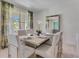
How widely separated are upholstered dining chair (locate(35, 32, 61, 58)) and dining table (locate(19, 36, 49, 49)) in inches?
2.7

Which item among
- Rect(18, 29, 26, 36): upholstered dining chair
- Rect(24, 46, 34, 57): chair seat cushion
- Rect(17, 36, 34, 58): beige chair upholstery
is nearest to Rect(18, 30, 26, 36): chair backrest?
Rect(18, 29, 26, 36): upholstered dining chair

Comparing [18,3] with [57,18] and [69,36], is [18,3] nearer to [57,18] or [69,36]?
[57,18]

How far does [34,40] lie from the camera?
162 centimetres

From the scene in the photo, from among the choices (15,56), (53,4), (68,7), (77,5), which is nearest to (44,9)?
(53,4)

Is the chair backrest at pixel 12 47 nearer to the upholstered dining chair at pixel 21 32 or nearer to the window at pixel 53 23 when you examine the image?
the upholstered dining chair at pixel 21 32

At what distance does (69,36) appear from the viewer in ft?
4.86

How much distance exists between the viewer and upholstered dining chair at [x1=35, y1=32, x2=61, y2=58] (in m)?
1.53

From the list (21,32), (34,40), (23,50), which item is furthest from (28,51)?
(21,32)

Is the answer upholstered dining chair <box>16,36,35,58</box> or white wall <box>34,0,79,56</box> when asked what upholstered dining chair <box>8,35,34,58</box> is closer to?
upholstered dining chair <box>16,36,35,58</box>

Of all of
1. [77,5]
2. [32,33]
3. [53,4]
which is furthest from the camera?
[32,33]

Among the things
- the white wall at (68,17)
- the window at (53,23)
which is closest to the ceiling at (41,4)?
the white wall at (68,17)

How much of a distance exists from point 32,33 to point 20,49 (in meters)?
0.33

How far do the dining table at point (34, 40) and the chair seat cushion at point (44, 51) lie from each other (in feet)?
0.21

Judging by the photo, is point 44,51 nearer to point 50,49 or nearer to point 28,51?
point 50,49
